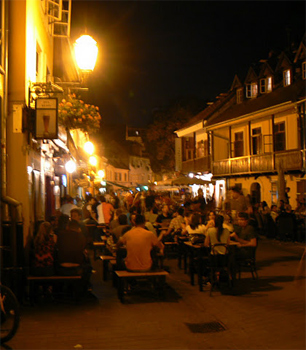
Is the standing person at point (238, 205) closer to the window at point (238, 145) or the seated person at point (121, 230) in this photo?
the seated person at point (121, 230)

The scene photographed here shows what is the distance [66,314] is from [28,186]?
364 cm

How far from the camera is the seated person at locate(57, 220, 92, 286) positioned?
337 inches

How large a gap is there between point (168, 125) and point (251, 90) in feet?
49.8

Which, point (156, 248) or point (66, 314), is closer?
point (66, 314)

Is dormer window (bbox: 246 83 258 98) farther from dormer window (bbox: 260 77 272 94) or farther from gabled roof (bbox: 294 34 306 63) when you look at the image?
gabled roof (bbox: 294 34 306 63)

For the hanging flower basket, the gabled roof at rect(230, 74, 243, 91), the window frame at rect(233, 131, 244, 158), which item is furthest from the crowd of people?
the gabled roof at rect(230, 74, 243, 91)

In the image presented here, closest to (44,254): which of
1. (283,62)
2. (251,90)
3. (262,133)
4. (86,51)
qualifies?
(86,51)

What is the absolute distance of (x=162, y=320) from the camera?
7.31 m

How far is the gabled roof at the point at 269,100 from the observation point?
27703 mm

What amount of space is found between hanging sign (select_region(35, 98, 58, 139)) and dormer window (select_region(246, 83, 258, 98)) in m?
26.6

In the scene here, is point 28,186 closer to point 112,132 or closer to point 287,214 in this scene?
point 287,214

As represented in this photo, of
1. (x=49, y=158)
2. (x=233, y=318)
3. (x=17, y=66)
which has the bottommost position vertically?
(x=233, y=318)

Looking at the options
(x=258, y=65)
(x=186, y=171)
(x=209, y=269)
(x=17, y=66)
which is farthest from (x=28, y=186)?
(x=186, y=171)

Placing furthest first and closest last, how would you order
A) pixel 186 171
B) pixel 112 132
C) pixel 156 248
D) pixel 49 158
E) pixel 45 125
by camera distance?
pixel 112 132 < pixel 186 171 < pixel 49 158 < pixel 45 125 < pixel 156 248
